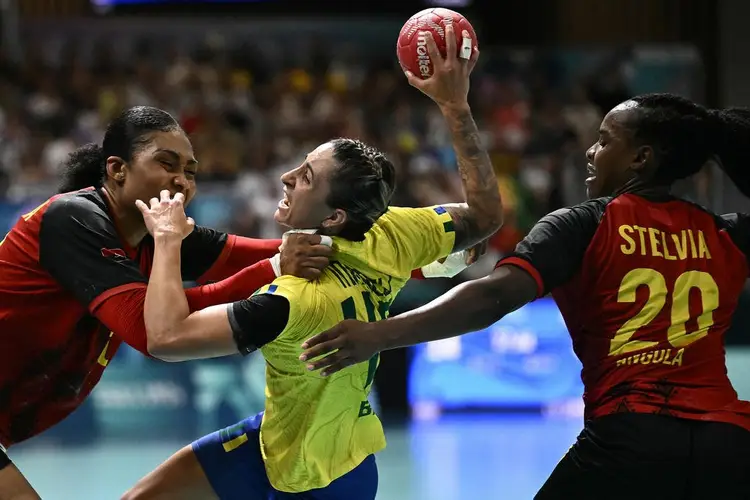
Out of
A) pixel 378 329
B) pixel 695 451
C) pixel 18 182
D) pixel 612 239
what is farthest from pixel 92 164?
pixel 18 182

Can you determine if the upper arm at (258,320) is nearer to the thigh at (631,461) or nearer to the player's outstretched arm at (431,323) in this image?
the player's outstretched arm at (431,323)

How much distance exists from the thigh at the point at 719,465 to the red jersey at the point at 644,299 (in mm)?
60

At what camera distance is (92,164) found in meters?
3.61

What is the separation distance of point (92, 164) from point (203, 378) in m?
5.08

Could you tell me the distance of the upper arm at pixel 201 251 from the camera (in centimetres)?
379

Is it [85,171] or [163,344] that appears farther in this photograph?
[85,171]

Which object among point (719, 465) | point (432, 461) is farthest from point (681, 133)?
point (432, 461)

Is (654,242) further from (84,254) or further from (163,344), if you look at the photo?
(84,254)

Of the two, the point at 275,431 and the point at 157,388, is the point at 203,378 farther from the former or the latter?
the point at 275,431

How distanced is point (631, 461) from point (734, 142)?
1053mm

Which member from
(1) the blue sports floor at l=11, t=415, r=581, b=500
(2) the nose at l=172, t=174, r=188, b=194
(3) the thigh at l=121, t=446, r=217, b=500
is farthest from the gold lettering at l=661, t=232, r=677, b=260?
(1) the blue sports floor at l=11, t=415, r=581, b=500

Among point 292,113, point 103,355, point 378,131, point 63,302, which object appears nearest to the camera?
point 63,302

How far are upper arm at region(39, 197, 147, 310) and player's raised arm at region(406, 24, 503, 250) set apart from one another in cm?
109

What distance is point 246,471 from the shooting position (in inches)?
131
